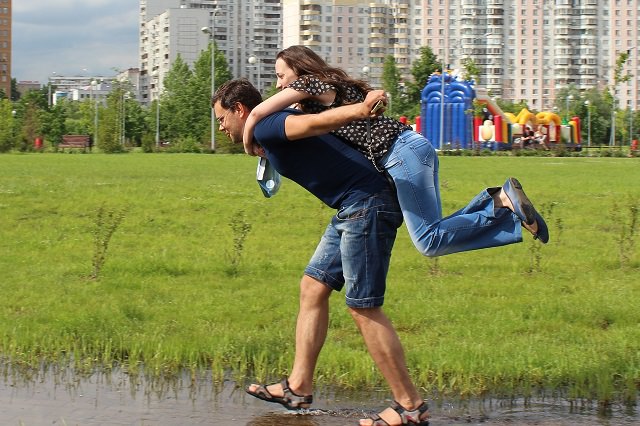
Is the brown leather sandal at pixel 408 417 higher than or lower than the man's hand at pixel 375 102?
lower

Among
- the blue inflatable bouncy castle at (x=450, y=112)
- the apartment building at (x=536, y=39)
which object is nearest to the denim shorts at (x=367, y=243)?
the blue inflatable bouncy castle at (x=450, y=112)

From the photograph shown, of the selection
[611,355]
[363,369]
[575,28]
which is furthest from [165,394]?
[575,28]

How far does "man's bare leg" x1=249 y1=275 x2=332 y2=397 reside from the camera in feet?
18.0

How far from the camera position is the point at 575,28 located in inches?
6304

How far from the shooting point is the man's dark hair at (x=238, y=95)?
5301 mm

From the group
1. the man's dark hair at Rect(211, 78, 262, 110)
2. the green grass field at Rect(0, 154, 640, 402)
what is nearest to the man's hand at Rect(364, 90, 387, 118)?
the man's dark hair at Rect(211, 78, 262, 110)

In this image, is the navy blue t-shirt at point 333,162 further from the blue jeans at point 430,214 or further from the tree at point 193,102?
the tree at point 193,102

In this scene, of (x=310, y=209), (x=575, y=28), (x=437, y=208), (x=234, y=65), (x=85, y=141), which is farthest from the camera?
(x=234, y=65)

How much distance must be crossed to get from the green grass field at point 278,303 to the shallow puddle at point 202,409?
27 cm

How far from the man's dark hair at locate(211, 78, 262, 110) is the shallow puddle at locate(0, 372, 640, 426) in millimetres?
1537

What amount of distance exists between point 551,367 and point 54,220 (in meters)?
10.5

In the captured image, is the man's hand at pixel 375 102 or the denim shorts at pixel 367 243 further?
the denim shorts at pixel 367 243

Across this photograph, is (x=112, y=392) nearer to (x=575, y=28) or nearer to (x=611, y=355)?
(x=611, y=355)

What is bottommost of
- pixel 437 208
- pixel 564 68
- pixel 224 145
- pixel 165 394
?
pixel 165 394
